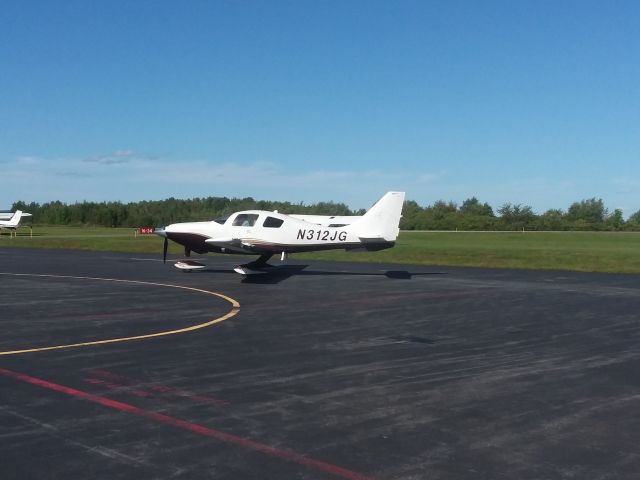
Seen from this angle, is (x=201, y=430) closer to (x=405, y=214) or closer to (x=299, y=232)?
(x=299, y=232)

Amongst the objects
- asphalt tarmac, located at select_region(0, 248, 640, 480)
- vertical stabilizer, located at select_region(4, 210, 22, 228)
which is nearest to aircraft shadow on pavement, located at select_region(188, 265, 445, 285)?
asphalt tarmac, located at select_region(0, 248, 640, 480)

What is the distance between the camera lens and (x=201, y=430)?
7340 millimetres

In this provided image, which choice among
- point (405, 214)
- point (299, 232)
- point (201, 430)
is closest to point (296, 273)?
point (299, 232)

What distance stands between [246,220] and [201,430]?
63.9 feet

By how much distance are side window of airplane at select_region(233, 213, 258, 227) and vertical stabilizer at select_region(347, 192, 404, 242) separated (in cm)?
434

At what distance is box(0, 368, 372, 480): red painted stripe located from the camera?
247 inches

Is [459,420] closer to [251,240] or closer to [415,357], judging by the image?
[415,357]

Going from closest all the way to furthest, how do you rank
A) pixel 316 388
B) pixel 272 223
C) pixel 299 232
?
pixel 316 388, pixel 272 223, pixel 299 232

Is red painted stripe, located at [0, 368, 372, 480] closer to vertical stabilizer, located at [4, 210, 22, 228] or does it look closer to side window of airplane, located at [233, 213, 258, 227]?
side window of airplane, located at [233, 213, 258, 227]

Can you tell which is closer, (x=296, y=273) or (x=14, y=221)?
(x=296, y=273)

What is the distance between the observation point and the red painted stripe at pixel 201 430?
6280 millimetres

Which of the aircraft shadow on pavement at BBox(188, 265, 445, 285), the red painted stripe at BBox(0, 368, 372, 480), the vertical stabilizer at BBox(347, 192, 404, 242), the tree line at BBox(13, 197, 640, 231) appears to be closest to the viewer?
the red painted stripe at BBox(0, 368, 372, 480)

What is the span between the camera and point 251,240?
1008 inches

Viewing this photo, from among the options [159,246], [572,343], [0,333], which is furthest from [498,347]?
[159,246]
